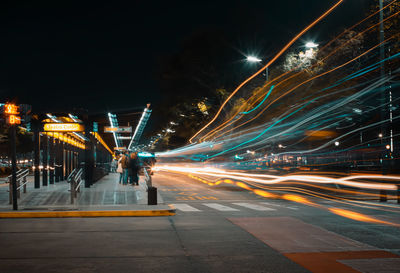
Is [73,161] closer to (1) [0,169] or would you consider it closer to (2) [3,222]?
(1) [0,169]

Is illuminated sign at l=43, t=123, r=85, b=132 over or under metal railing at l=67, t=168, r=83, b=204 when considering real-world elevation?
over

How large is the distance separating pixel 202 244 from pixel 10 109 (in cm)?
794

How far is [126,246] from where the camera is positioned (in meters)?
8.24

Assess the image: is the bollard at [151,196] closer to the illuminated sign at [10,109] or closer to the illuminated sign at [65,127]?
the illuminated sign at [10,109]

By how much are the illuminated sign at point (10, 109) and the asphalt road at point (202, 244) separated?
3.25 metres

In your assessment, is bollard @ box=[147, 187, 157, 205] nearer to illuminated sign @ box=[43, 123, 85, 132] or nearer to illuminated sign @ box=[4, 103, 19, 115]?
illuminated sign @ box=[4, 103, 19, 115]

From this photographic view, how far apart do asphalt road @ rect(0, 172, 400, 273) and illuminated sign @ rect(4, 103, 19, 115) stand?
325 centimetres

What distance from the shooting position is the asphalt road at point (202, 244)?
677 cm

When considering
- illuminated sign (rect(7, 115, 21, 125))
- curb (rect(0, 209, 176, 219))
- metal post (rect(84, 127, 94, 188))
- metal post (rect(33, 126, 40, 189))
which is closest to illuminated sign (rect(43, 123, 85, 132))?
metal post (rect(84, 127, 94, 188))

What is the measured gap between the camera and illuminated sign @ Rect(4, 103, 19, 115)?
1320cm

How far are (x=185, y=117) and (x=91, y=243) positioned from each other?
46002mm

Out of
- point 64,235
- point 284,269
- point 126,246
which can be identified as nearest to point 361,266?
point 284,269

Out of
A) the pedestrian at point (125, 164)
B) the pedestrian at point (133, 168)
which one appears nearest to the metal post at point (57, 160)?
the pedestrian at point (125, 164)

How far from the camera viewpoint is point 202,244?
8453 mm
